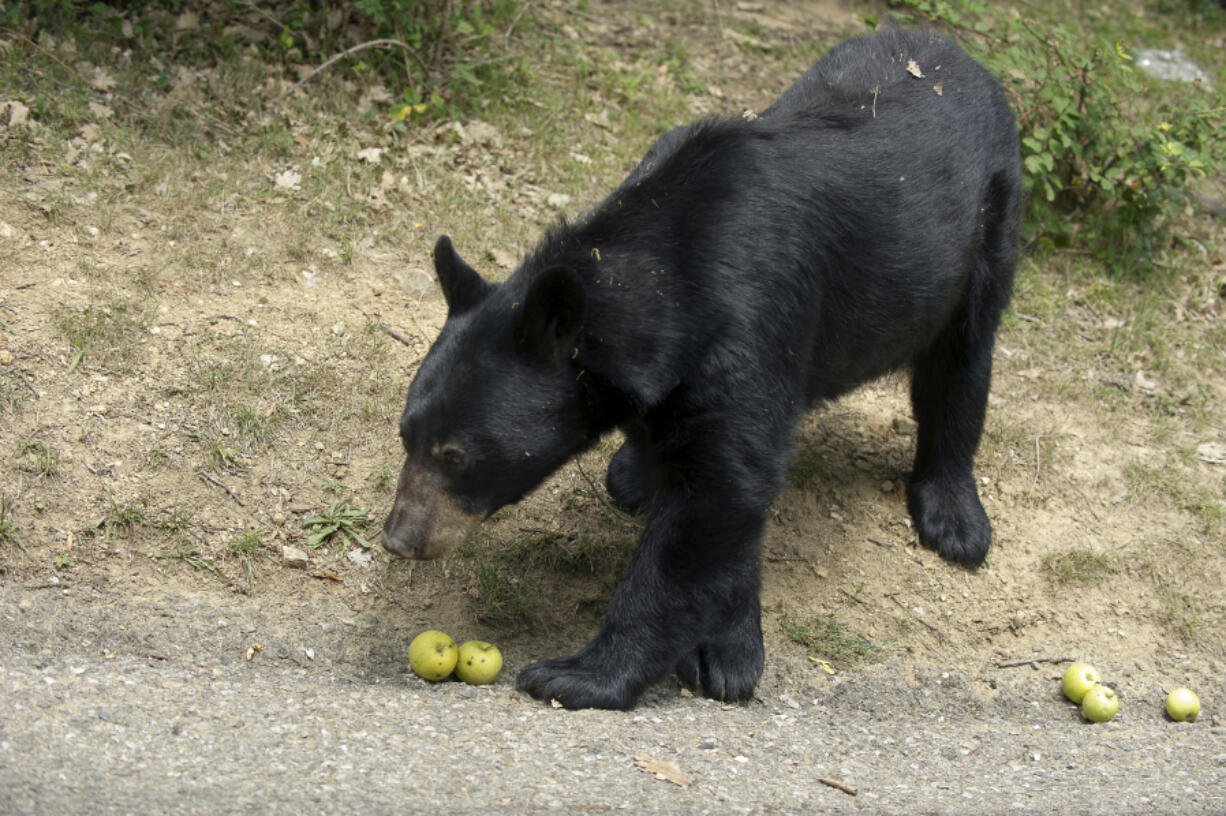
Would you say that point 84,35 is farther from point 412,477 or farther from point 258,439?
point 412,477

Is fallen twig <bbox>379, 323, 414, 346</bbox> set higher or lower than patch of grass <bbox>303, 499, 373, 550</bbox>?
higher

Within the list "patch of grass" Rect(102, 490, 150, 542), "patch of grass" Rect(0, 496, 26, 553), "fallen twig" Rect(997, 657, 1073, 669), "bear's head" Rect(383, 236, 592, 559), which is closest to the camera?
"bear's head" Rect(383, 236, 592, 559)

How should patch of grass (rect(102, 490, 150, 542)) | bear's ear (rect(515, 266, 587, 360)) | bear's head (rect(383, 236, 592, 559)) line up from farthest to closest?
patch of grass (rect(102, 490, 150, 542)) < bear's head (rect(383, 236, 592, 559)) < bear's ear (rect(515, 266, 587, 360))

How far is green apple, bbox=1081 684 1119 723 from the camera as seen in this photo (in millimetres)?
4793

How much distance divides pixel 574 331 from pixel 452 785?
1561 millimetres

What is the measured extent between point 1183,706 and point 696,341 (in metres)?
2.81

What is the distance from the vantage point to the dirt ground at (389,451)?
482 cm

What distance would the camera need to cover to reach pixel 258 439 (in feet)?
17.3

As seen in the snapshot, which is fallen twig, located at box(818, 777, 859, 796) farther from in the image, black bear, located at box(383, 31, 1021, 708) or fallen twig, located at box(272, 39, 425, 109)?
fallen twig, located at box(272, 39, 425, 109)

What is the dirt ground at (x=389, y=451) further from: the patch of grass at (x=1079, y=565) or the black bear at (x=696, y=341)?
the black bear at (x=696, y=341)

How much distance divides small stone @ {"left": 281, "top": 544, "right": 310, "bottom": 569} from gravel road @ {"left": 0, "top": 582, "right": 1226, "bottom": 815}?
22 cm

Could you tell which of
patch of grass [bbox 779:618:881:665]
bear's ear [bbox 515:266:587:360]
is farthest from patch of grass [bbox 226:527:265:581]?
patch of grass [bbox 779:618:881:665]

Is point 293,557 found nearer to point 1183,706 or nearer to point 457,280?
point 457,280

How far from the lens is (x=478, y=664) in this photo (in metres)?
4.37
